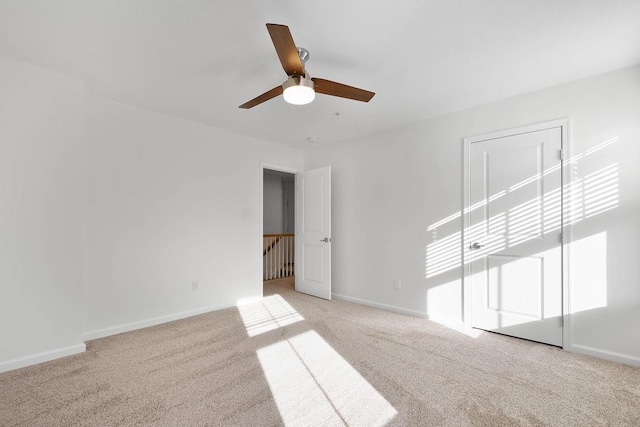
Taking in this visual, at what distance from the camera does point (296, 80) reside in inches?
76.1

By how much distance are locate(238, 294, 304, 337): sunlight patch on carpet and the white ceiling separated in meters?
2.46

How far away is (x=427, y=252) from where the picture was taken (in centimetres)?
362

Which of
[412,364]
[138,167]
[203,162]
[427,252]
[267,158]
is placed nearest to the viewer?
[412,364]

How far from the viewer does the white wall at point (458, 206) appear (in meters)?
2.48

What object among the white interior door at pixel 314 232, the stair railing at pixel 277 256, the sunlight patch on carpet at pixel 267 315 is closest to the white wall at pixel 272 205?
the stair railing at pixel 277 256

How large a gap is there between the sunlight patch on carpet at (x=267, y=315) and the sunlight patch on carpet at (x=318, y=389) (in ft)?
1.75

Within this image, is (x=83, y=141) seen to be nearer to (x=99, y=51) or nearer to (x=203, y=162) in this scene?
(x=99, y=51)

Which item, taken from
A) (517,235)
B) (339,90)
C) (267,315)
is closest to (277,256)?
(267,315)

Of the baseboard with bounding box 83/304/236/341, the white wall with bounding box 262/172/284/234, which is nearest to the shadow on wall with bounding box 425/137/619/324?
the baseboard with bounding box 83/304/236/341

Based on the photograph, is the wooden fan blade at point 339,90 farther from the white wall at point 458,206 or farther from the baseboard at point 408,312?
the baseboard at point 408,312

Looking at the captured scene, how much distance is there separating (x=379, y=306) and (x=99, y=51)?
156 inches

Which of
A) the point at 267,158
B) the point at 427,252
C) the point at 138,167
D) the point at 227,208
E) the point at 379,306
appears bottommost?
the point at 379,306

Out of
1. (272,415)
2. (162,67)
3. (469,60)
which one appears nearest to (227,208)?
(162,67)

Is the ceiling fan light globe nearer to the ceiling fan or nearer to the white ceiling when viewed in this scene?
the ceiling fan
